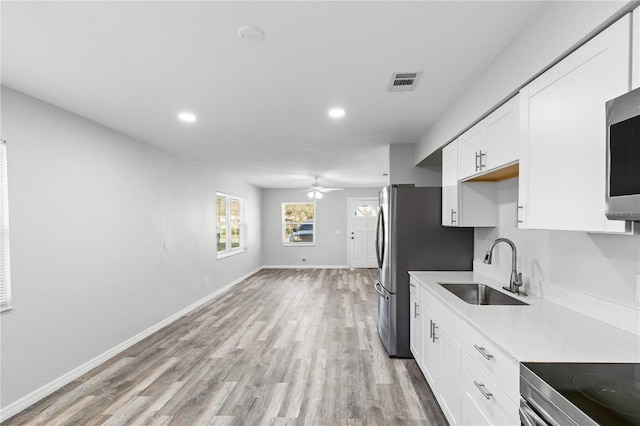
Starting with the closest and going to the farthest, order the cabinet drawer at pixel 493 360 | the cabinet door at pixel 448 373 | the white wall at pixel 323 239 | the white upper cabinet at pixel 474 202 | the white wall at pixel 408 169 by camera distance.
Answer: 1. the cabinet drawer at pixel 493 360
2. the cabinet door at pixel 448 373
3. the white upper cabinet at pixel 474 202
4. the white wall at pixel 408 169
5. the white wall at pixel 323 239

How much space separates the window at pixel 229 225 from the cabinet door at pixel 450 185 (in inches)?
181

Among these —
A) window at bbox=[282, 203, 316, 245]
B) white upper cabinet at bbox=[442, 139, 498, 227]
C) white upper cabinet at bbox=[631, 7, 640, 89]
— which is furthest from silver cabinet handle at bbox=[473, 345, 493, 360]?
window at bbox=[282, 203, 316, 245]

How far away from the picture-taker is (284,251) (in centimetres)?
927

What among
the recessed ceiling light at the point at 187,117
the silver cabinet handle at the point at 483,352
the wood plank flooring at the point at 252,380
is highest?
the recessed ceiling light at the point at 187,117

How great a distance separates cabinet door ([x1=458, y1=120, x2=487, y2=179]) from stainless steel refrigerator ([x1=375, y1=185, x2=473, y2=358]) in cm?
72

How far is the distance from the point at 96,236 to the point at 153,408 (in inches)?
70.1

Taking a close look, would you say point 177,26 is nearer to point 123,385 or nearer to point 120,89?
point 120,89

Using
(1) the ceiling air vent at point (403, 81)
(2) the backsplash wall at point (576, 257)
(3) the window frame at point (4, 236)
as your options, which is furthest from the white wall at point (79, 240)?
(2) the backsplash wall at point (576, 257)

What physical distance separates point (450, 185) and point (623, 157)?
6.49ft

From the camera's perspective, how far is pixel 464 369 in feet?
5.98

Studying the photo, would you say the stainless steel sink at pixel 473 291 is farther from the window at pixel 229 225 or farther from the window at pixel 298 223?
the window at pixel 298 223

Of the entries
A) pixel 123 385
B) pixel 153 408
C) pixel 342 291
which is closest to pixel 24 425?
pixel 123 385

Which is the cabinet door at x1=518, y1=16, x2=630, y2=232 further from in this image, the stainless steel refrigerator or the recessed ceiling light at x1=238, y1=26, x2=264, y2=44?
the stainless steel refrigerator

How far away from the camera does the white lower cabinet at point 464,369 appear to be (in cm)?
137
